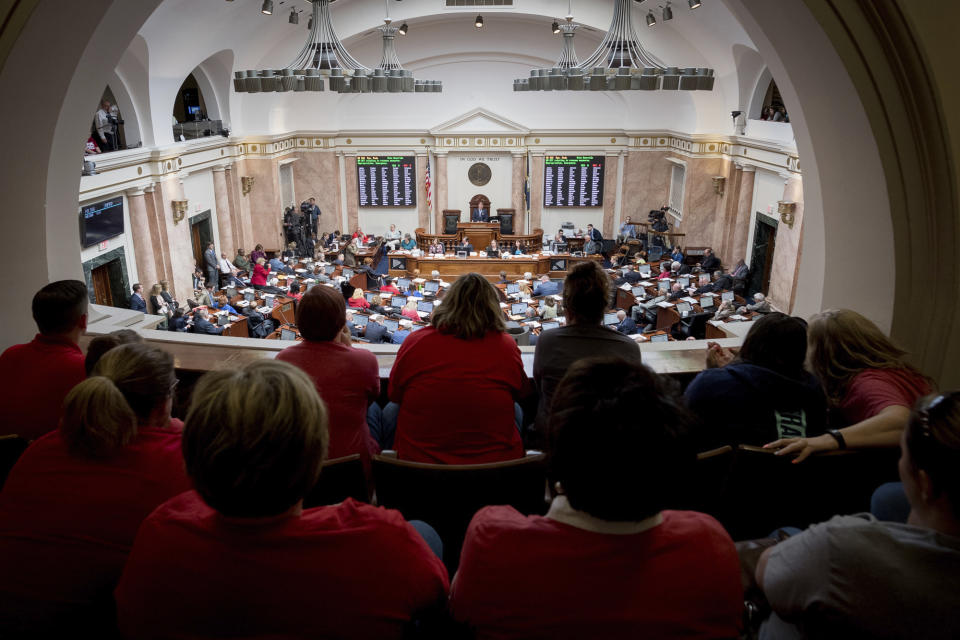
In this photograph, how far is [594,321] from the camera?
2.54 meters

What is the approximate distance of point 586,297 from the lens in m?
2.50

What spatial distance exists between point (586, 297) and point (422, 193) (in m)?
15.6

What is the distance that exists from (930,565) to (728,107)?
49.0 feet

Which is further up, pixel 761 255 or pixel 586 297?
pixel 586 297

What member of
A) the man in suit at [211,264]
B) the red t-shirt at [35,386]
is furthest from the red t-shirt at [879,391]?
the man in suit at [211,264]

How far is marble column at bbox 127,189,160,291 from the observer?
1099cm

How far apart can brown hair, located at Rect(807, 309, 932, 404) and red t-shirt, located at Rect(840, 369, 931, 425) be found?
3cm

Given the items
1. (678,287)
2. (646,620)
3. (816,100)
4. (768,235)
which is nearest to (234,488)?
(646,620)

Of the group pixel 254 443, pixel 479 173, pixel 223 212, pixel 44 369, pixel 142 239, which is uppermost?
pixel 479 173

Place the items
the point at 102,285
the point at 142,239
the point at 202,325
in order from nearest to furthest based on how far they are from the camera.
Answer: the point at 202,325 → the point at 102,285 → the point at 142,239

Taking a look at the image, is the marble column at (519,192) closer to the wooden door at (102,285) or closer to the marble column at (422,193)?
the marble column at (422,193)

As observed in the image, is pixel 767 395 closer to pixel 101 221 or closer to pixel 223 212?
pixel 101 221

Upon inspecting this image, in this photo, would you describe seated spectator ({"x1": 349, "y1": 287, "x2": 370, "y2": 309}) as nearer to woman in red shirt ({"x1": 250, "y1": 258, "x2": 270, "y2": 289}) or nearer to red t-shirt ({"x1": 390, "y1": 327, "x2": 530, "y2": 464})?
woman in red shirt ({"x1": 250, "y1": 258, "x2": 270, "y2": 289})

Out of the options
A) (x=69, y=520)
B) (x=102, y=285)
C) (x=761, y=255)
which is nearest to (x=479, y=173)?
(x=761, y=255)
